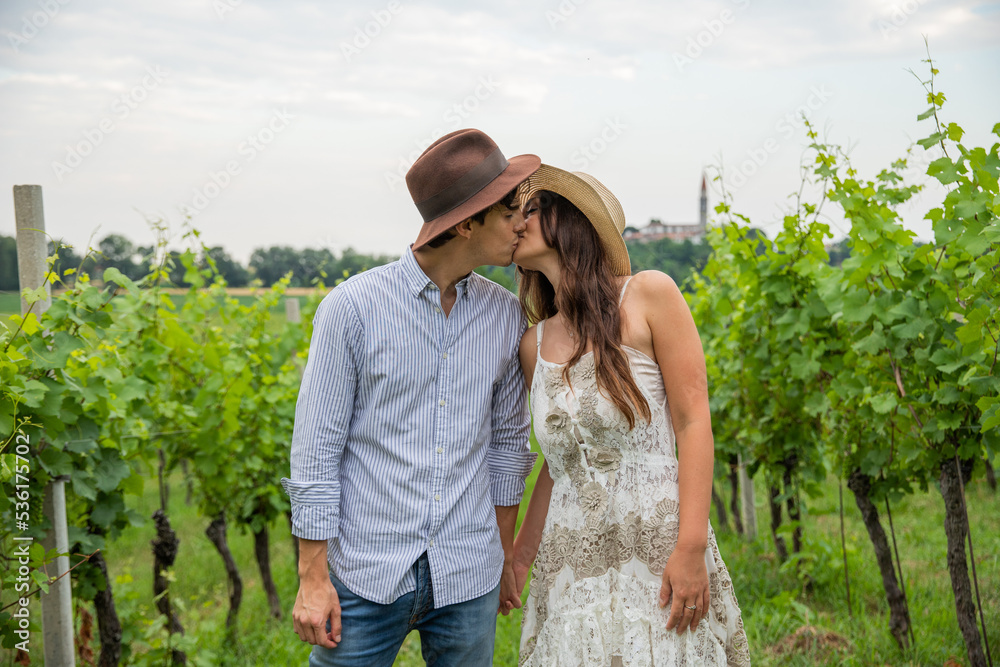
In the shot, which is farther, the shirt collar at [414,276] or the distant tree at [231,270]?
the distant tree at [231,270]

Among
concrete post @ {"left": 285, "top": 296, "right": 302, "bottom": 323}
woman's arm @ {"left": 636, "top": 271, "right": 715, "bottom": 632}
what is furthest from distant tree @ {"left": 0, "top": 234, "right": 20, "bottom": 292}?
woman's arm @ {"left": 636, "top": 271, "right": 715, "bottom": 632}

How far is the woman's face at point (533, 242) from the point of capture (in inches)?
79.7

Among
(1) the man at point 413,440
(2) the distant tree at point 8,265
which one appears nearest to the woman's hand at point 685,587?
(1) the man at point 413,440

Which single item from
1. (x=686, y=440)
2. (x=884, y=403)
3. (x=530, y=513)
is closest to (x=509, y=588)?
(x=530, y=513)

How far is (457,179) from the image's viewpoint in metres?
1.88

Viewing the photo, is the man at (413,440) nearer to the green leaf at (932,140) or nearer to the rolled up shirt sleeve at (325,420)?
the rolled up shirt sleeve at (325,420)

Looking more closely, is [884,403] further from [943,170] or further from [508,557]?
[508,557]

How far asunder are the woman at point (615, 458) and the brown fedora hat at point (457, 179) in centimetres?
17

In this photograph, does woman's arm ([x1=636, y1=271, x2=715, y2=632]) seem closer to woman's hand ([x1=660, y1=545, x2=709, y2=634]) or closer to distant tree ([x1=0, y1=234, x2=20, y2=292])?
woman's hand ([x1=660, y1=545, x2=709, y2=634])

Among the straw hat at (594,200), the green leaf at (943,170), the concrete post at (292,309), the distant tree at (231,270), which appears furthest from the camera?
the concrete post at (292,309)

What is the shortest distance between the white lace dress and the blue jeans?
0.20 m

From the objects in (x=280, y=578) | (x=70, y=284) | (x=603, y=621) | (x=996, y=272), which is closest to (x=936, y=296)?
(x=996, y=272)

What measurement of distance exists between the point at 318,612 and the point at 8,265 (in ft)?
8.23

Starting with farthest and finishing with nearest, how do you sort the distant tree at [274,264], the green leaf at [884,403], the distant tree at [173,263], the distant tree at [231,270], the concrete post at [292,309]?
the concrete post at [292,309], the distant tree at [274,264], the distant tree at [231,270], the distant tree at [173,263], the green leaf at [884,403]
